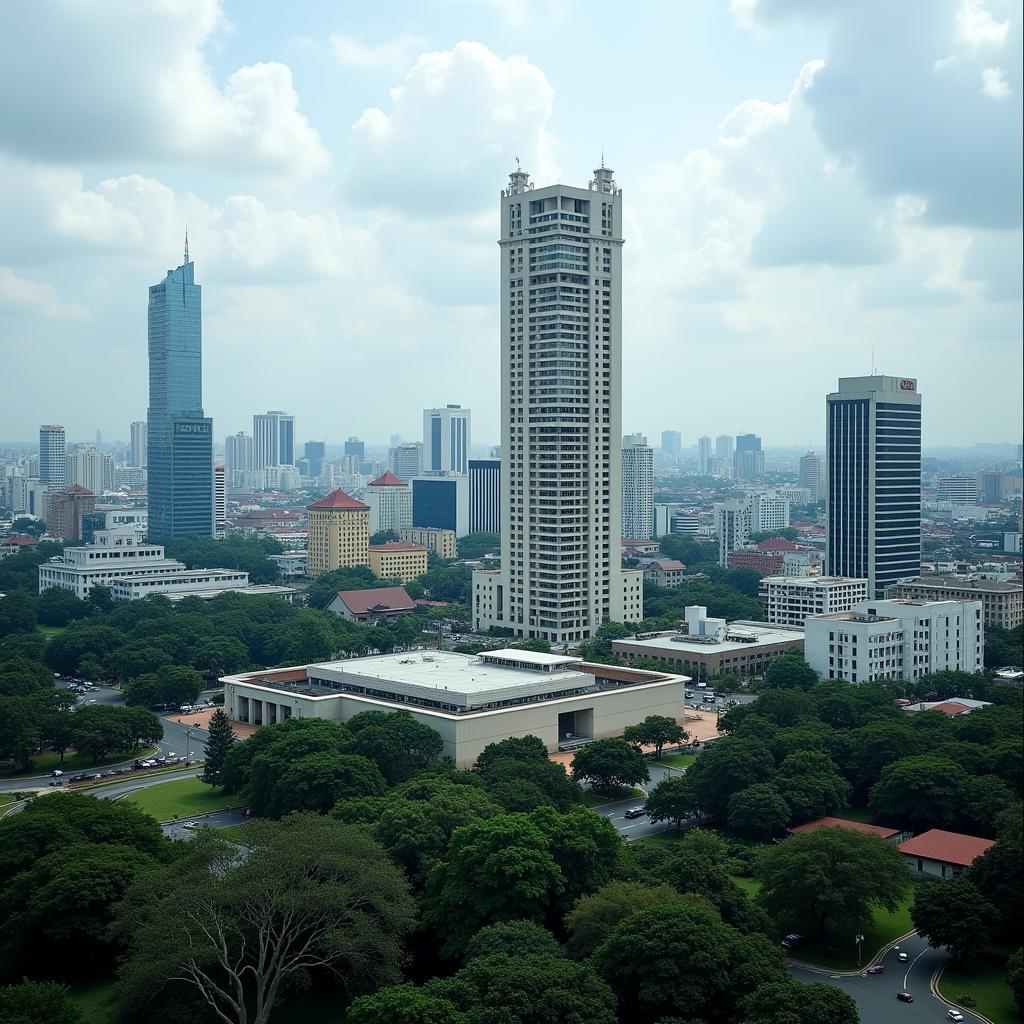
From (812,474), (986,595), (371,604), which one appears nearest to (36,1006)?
(371,604)

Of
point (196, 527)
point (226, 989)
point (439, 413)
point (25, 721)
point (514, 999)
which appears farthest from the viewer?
point (439, 413)

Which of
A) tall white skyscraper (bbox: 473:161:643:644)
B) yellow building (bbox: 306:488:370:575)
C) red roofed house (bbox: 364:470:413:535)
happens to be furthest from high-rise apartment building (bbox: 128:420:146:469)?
tall white skyscraper (bbox: 473:161:643:644)

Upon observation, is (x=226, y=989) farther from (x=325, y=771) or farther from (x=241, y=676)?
(x=241, y=676)

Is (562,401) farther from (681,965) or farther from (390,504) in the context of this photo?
(390,504)

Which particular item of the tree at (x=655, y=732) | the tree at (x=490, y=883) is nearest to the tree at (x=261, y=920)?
the tree at (x=490, y=883)

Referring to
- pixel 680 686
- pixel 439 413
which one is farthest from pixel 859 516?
pixel 439 413

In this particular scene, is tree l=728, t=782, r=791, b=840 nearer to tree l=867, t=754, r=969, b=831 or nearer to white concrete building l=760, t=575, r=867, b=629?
tree l=867, t=754, r=969, b=831
